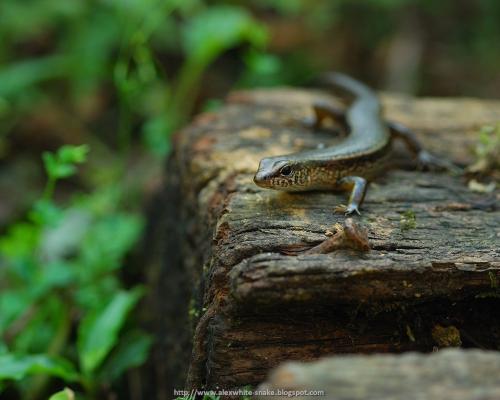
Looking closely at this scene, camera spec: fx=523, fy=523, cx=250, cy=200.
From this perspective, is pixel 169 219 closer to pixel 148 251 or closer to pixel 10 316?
pixel 148 251

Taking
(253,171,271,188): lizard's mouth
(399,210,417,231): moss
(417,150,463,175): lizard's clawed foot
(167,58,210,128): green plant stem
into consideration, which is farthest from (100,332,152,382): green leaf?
(167,58,210,128): green plant stem

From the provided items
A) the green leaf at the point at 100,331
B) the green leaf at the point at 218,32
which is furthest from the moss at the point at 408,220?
the green leaf at the point at 218,32

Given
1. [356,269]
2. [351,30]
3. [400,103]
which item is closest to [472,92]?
[351,30]

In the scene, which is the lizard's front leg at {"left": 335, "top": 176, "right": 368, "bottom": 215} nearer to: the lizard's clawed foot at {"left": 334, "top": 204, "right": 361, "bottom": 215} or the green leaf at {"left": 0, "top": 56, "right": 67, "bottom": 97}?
the lizard's clawed foot at {"left": 334, "top": 204, "right": 361, "bottom": 215}

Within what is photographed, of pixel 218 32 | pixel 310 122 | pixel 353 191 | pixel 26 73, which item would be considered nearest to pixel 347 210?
pixel 353 191

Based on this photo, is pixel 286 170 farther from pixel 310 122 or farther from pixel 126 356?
pixel 126 356
